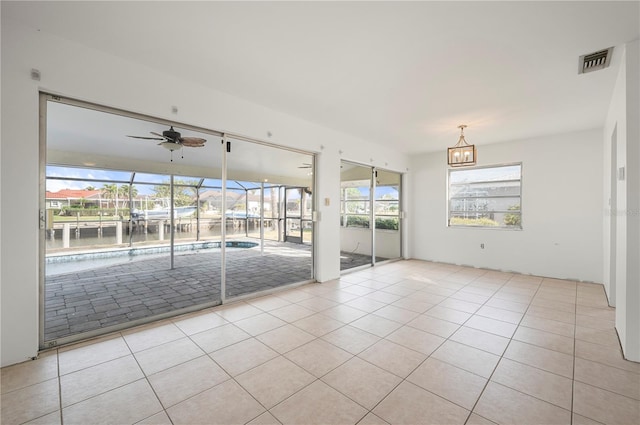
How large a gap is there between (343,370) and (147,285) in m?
3.89

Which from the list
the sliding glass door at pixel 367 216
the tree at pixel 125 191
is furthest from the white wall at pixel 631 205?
the tree at pixel 125 191

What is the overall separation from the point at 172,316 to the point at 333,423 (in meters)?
2.41

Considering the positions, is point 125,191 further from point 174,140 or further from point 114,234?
point 174,140

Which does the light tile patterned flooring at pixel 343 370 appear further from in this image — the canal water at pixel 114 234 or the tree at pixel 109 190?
the tree at pixel 109 190

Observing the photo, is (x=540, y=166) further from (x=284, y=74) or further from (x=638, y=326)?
(x=284, y=74)

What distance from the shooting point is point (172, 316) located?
3150 millimetres

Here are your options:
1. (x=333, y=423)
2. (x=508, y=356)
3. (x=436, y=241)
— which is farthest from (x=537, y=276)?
(x=333, y=423)

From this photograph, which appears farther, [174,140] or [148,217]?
[148,217]

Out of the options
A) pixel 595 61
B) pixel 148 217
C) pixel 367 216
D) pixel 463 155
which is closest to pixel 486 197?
pixel 463 155

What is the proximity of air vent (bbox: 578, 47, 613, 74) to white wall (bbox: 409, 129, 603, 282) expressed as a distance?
2.84 metres

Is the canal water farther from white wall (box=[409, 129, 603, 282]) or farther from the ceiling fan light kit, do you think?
white wall (box=[409, 129, 603, 282])

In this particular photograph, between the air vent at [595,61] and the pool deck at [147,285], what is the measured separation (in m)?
4.44

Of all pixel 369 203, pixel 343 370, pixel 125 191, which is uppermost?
pixel 125 191

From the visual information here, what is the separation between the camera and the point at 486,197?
19.6 feet
